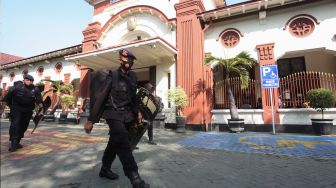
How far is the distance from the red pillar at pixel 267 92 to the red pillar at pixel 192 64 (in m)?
2.48

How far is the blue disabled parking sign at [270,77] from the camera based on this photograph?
876 centimetres

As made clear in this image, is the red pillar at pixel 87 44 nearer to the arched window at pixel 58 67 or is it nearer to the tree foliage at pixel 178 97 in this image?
the arched window at pixel 58 67

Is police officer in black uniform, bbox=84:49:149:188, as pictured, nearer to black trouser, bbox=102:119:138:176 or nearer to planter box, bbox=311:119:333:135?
black trouser, bbox=102:119:138:176

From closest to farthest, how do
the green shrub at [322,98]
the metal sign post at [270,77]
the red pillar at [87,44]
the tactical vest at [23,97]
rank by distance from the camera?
the tactical vest at [23,97]
the green shrub at [322,98]
the metal sign post at [270,77]
the red pillar at [87,44]

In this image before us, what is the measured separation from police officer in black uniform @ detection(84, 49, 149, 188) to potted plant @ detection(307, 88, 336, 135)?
25.0ft

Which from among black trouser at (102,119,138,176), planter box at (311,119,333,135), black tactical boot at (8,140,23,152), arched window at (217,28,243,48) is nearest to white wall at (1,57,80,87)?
arched window at (217,28,243,48)

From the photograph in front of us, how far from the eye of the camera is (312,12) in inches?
388

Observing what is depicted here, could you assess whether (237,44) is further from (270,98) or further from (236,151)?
(236,151)

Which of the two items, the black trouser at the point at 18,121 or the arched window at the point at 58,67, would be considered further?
A: the arched window at the point at 58,67

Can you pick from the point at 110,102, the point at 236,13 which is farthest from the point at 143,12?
the point at 110,102

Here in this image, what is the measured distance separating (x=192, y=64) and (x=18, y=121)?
25.9 feet

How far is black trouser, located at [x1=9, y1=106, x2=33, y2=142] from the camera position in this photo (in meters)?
5.10

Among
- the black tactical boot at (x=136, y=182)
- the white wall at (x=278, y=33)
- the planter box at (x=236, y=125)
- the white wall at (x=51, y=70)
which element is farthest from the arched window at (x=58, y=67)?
the black tactical boot at (x=136, y=182)

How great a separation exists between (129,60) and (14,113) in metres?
3.86
